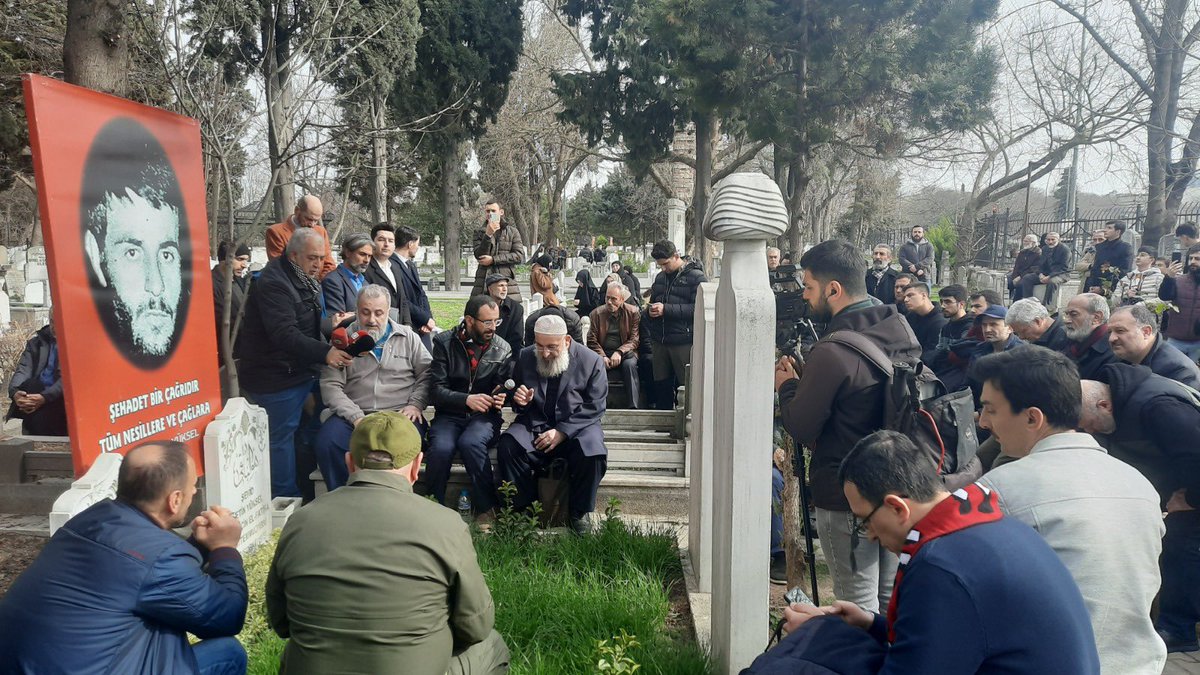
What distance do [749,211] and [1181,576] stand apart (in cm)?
302

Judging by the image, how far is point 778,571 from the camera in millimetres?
4910

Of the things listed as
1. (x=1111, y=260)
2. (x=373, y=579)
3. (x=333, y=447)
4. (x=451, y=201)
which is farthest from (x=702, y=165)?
(x=373, y=579)

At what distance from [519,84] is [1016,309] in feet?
91.6

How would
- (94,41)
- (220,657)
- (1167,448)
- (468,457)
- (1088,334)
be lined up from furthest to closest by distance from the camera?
(468,457) < (1088,334) < (94,41) < (1167,448) < (220,657)

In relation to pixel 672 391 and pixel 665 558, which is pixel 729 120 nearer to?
pixel 672 391

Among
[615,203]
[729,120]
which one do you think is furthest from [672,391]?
[615,203]

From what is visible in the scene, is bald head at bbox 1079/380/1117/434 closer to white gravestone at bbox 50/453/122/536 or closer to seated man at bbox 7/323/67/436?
white gravestone at bbox 50/453/122/536

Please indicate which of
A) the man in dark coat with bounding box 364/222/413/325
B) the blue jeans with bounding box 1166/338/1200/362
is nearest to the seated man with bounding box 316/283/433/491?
the man in dark coat with bounding box 364/222/413/325

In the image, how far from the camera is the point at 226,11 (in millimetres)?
5656

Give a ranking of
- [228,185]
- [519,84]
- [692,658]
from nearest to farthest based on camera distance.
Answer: [692,658] < [228,185] < [519,84]

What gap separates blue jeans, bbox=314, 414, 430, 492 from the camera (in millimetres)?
5219

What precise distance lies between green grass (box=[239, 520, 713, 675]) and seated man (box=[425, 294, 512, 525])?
62cm

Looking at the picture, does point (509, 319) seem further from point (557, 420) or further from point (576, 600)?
point (576, 600)

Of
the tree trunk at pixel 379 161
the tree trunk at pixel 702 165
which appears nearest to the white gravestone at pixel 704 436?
the tree trunk at pixel 379 161
